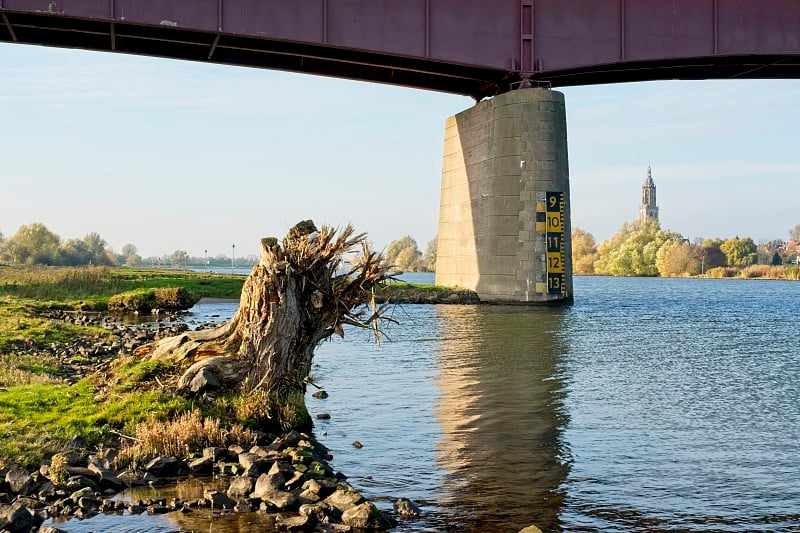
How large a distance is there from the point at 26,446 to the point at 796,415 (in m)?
14.6

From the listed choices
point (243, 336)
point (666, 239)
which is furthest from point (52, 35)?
point (666, 239)

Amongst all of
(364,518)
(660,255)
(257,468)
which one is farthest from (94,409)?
(660,255)

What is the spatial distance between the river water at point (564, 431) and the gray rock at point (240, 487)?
1043 millimetres

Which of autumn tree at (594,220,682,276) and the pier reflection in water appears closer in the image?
the pier reflection in water

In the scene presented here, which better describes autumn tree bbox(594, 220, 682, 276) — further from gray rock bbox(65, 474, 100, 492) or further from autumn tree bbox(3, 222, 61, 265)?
gray rock bbox(65, 474, 100, 492)

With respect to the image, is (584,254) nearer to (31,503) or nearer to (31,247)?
(31,247)

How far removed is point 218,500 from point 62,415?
4.46m

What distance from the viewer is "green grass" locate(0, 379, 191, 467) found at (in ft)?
40.9

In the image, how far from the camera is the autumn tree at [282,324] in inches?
592

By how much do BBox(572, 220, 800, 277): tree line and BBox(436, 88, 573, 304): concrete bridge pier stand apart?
10295 centimetres

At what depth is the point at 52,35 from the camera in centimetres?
4828

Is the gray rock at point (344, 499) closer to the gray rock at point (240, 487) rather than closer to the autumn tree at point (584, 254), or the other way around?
the gray rock at point (240, 487)

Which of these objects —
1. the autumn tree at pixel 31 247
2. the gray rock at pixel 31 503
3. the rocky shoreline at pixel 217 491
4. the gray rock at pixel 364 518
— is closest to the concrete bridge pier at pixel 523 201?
the rocky shoreline at pixel 217 491

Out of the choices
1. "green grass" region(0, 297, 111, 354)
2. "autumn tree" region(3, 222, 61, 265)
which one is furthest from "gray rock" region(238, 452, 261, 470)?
"autumn tree" region(3, 222, 61, 265)
